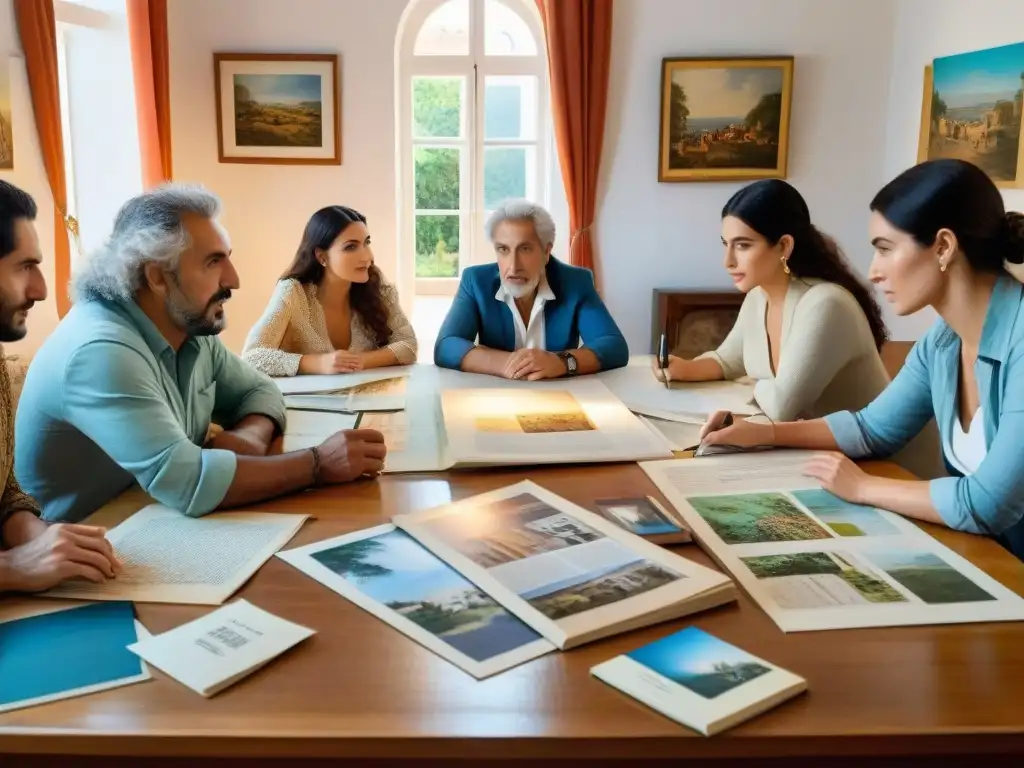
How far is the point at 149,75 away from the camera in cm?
452

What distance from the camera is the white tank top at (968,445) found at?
1.54 m

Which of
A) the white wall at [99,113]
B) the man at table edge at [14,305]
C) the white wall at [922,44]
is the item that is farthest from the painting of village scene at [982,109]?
the white wall at [99,113]

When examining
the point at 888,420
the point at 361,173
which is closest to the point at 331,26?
the point at 361,173

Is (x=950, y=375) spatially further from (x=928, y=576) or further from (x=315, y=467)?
(x=315, y=467)

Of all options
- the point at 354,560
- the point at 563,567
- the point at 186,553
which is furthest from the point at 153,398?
the point at 563,567

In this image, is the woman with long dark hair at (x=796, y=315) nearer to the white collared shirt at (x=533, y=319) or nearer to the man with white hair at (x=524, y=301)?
the man with white hair at (x=524, y=301)

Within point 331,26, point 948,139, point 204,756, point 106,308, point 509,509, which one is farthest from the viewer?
point 331,26

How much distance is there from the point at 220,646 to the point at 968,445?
4.21 feet

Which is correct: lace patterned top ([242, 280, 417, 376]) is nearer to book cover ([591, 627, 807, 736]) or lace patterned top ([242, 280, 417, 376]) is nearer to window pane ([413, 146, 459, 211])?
book cover ([591, 627, 807, 736])

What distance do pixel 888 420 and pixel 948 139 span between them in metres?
3.10

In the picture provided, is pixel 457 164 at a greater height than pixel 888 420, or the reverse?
pixel 457 164

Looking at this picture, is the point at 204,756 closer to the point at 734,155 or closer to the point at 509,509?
the point at 509,509

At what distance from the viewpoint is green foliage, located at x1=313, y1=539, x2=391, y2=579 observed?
1178 mm

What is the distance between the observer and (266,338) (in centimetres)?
269
